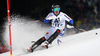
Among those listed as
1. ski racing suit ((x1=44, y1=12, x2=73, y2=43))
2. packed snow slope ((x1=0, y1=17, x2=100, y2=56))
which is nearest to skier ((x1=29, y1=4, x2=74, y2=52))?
ski racing suit ((x1=44, y1=12, x2=73, y2=43))

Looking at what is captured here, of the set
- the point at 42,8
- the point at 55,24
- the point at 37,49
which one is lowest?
the point at 37,49

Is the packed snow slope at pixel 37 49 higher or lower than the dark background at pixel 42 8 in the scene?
lower

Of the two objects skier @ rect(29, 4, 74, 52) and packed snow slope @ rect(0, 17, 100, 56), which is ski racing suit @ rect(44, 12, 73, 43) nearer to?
skier @ rect(29, 4, 74, 52)

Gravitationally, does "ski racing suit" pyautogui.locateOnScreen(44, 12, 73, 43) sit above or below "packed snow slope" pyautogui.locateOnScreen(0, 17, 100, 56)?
above

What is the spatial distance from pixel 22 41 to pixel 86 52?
1.18 m

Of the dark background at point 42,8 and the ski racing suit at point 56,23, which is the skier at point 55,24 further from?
the dark background at point 42,8

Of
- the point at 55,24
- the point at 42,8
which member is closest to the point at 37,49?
the point at 55,24

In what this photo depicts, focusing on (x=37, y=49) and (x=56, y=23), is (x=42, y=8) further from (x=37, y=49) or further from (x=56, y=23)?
(x=37, y=49)

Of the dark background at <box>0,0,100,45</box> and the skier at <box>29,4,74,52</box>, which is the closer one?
the dark background at <box>0,0,100,45</box>

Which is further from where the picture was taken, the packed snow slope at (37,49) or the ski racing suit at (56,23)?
the ski racing suit at (56,23)

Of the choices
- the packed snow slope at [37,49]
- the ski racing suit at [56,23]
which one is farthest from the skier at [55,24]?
the packed snow slope at [37,49]

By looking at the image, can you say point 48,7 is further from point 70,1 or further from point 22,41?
point 70,1

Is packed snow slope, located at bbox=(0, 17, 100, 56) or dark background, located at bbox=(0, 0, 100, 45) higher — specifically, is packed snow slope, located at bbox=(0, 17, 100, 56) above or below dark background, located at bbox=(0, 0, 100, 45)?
below

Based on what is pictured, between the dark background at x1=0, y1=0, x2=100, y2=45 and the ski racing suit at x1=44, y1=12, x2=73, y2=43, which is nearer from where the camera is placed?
the dark background at x1=0, y1=0, x2=100, y2=45
